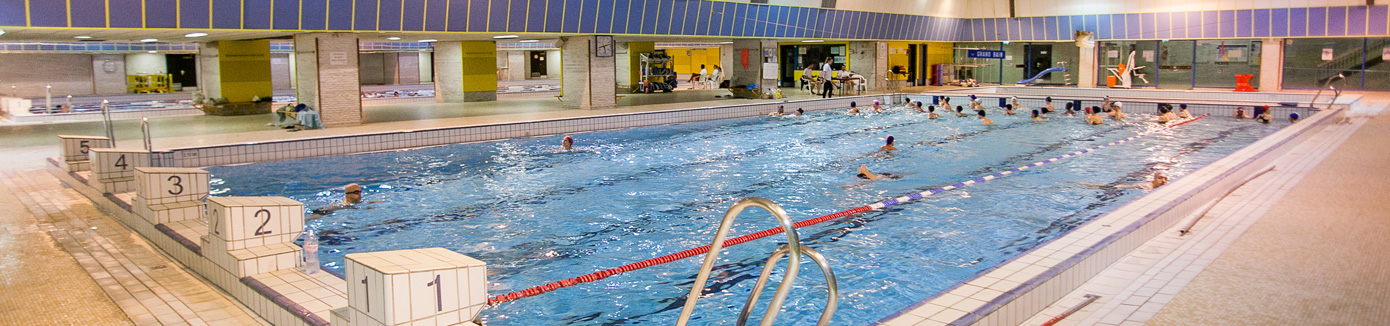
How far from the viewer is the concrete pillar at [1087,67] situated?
90.5 ft

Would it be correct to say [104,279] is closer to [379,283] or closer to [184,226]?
[184,226]

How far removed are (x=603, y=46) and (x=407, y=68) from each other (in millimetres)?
18497

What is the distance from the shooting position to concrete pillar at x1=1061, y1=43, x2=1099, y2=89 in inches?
1086

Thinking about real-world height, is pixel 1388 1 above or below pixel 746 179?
above

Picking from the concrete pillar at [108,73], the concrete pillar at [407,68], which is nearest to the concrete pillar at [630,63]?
the concrete pillar at [407,68]

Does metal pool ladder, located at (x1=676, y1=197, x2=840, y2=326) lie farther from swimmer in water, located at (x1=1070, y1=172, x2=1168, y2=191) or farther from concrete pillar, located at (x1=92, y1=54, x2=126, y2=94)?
concrete pillar, located at (x1=92, y1=54, x2=126, y2=94)

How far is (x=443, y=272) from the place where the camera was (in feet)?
10.9

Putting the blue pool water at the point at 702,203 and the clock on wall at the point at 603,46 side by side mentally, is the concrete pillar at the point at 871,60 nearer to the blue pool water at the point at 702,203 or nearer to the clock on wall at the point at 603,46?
the clock on wall at the point at 603,46

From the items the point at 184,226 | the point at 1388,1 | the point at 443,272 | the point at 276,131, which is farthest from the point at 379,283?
the point at 1388,1

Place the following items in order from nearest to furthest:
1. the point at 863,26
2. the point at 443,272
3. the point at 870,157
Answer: the point at 443,272 → the point at 870,157 → the point at 863,26

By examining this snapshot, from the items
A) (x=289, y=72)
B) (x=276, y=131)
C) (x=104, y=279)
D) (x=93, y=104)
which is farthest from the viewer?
(x=289, y=72)

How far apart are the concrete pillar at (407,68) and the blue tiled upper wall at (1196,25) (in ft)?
64.3

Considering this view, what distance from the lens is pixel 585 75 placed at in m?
18.5

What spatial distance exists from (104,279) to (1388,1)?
26717 mm
